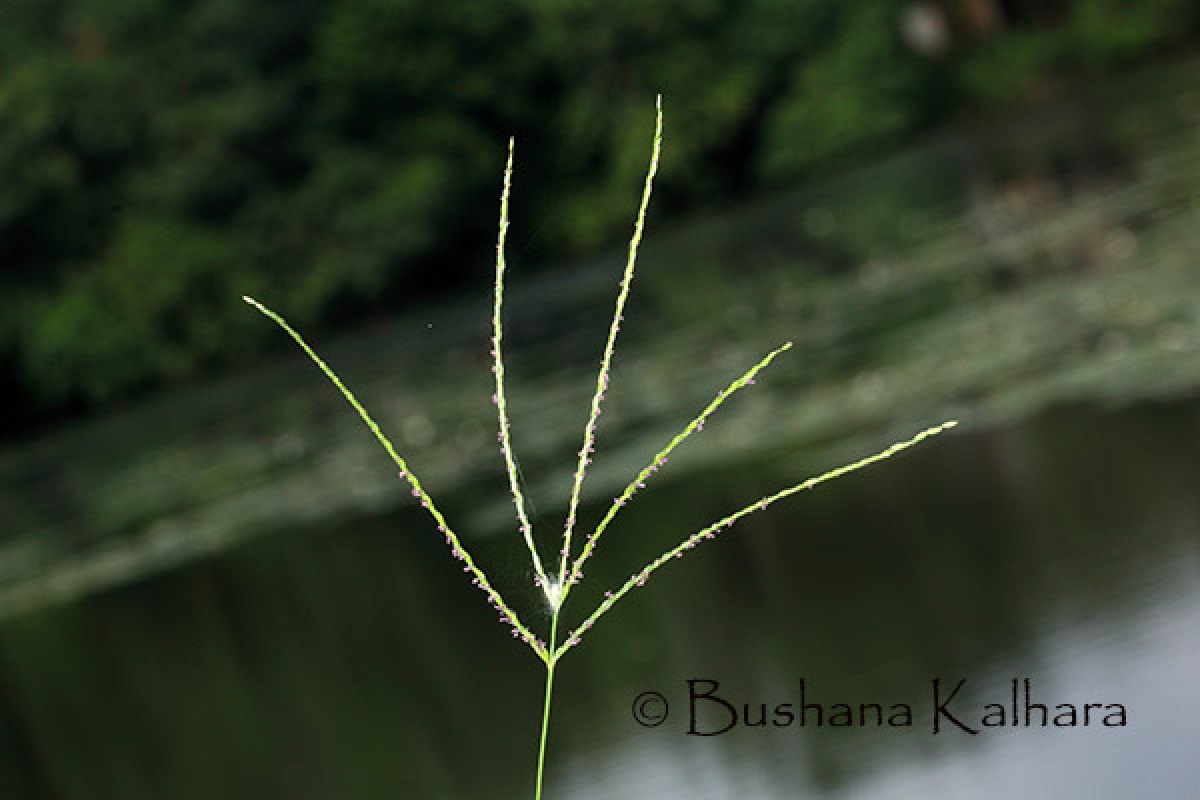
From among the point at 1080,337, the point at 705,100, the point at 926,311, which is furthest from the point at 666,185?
the point at 1080,337

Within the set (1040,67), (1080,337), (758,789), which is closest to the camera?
(758,789)

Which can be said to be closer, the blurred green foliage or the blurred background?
the blurred background

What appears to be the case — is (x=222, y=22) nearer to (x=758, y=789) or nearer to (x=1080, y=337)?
(x=1080, y=337)

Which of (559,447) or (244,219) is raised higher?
(244,219)

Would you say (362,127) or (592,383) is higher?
(362,127)

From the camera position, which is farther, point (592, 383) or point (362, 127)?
point (362, 127)
